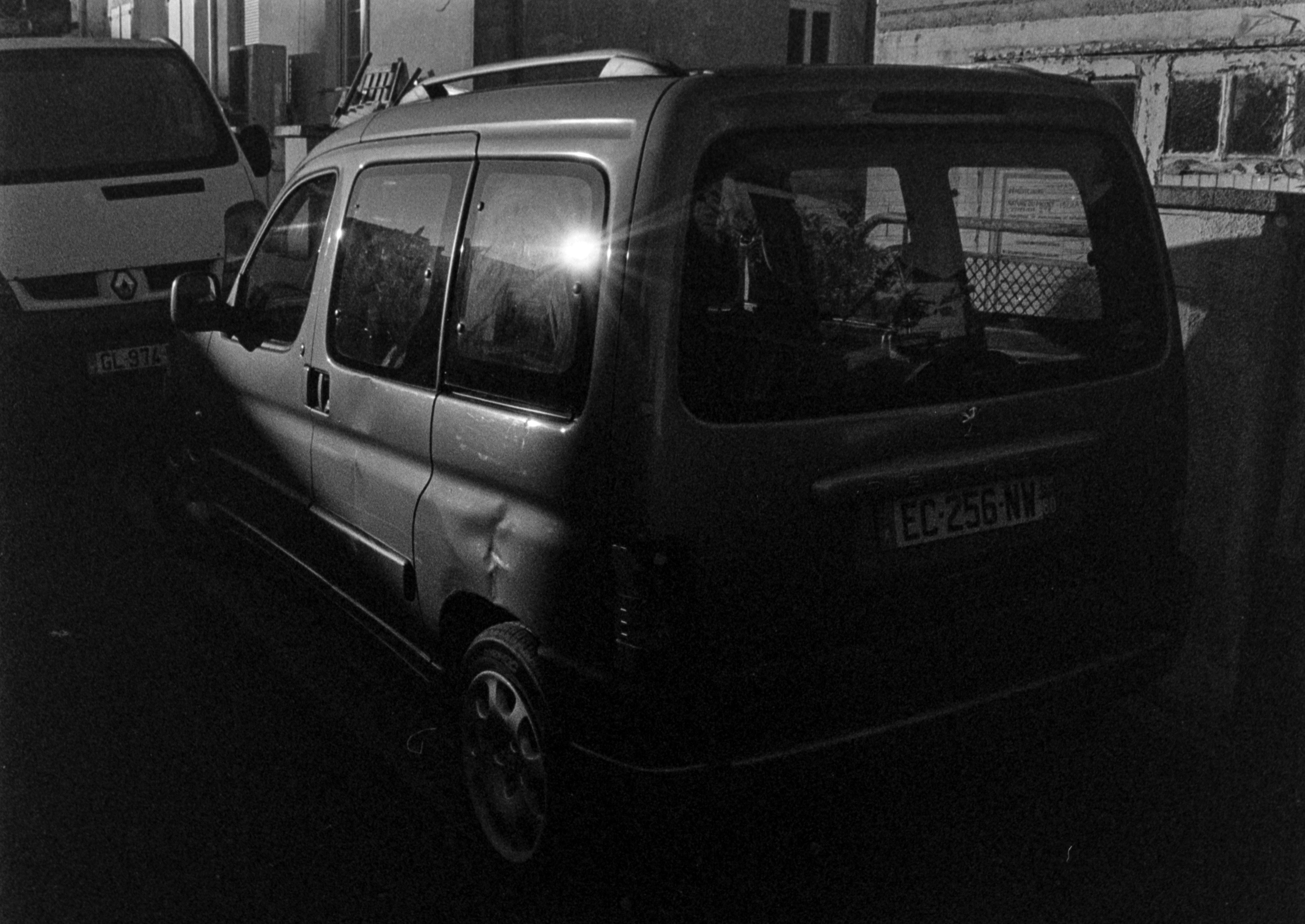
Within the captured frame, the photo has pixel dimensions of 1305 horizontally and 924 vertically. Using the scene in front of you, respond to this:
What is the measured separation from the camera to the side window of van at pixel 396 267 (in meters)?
3.84

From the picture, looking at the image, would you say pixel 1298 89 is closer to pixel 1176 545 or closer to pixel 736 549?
pixel 1176 545

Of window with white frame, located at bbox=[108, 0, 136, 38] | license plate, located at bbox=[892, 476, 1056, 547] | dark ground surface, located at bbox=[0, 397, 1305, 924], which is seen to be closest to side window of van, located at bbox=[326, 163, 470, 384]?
dark ground surface, located at bbox=[0, 397, 1305, 924]

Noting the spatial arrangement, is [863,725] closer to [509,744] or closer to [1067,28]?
[509,744]

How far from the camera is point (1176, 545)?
12.5ft

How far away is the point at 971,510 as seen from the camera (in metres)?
3.36

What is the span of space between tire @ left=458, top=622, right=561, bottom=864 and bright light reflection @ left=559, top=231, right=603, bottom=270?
2.88 feet

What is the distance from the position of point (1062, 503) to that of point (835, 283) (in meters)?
0.83

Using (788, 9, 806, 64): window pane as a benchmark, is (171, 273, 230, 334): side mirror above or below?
below

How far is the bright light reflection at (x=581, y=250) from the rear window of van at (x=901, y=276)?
24cm

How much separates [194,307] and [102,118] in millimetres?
3953

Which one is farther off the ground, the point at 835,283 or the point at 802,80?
the point at 802,80

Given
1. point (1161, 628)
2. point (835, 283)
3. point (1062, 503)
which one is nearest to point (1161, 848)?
point (1161, 628)

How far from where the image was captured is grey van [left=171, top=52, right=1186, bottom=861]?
3.05 m

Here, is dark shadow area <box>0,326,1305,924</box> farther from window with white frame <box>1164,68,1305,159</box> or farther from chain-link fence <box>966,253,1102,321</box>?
window with white frame <box>1164,68,1305,159</box>
